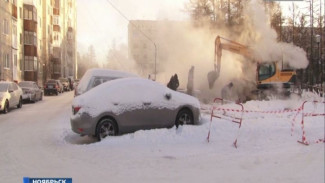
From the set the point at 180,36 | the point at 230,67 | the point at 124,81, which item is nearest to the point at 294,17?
the point at 180,36

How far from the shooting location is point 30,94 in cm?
2230

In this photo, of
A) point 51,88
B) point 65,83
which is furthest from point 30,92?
point 65,83

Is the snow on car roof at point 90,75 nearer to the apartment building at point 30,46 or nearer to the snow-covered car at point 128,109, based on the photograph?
the snow-covered car at point 128,109

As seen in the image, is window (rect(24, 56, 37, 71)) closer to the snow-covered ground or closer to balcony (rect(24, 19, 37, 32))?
balcony (rect(24, 19, 37, 32))

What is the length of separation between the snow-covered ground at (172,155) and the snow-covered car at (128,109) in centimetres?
41

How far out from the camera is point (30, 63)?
3791cm

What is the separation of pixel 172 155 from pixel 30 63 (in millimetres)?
33851

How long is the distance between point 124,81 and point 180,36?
59.9 feet

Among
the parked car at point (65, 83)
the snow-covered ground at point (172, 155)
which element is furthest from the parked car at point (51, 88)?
the snow-covered ground at point (172, 155)

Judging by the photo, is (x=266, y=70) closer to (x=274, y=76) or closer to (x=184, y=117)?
(x=274, y=76)

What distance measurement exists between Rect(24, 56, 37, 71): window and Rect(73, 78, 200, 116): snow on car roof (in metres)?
30.3

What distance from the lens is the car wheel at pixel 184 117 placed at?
962 centimetres

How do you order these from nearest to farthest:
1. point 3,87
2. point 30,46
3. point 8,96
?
point 8,96 → point 3,87 → point 30,46

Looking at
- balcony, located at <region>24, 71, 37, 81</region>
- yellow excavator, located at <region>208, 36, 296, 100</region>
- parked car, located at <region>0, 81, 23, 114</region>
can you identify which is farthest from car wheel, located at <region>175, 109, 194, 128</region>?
balcony, located at <region>24, 71, 37, 81</region>
